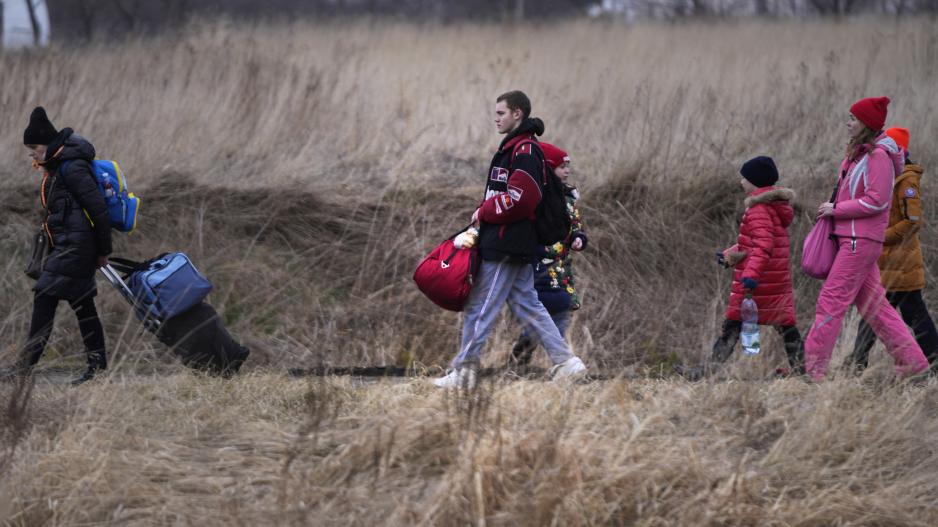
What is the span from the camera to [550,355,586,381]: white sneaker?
585 cm

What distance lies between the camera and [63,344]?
798 cm

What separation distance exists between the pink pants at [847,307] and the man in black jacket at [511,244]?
139 centimetres

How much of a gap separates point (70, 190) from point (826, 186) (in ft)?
21.7

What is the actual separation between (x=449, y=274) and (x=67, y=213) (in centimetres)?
227

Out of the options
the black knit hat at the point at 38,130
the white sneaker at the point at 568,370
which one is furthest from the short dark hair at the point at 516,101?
the black knit hat at the point at 38,130

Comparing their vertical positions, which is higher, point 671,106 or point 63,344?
point 671,106

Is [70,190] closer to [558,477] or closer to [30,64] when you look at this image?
[558,477]

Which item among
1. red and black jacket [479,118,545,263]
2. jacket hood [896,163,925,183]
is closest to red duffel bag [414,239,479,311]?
red and black jacket [479,118,545,263]

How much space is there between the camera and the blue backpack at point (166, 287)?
6.23 m

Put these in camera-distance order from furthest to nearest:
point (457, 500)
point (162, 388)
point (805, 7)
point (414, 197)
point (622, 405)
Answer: point (805, 7)
point (414, 197)
point (162, 388)
point (622, 405)
point (457, 500)

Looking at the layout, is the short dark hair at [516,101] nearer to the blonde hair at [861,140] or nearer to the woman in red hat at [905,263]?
the blonde hair at [861,140]

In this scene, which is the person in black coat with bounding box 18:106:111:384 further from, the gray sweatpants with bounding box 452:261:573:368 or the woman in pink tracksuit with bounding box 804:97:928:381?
the woman in pink tracksuit with bounding box 804:97:928:381

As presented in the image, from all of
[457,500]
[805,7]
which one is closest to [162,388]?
[457,500]

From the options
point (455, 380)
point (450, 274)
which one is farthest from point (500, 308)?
point (455, 380)
